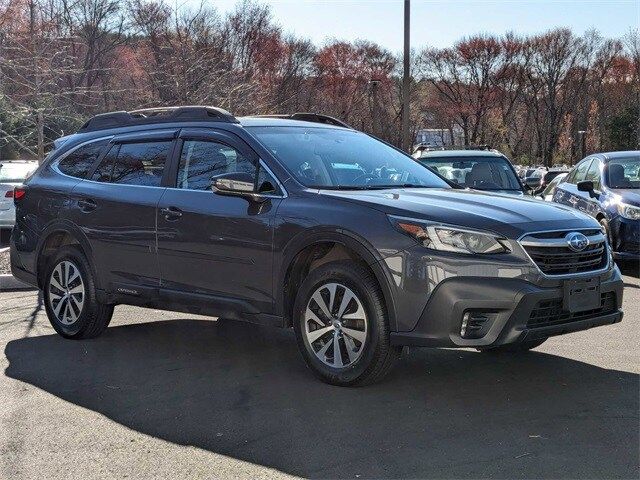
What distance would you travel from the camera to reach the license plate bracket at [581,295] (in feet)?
16.8

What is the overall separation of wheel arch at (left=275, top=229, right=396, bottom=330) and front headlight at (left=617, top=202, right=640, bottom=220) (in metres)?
6.36

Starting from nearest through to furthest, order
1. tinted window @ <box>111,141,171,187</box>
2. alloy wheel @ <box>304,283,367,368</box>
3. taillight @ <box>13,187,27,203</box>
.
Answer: alloy wheel @ <box>304,283,367,368</box>, tinted window @ <box>111,141,171,187</box>, taillight @ <box>13,187,27,203</box>

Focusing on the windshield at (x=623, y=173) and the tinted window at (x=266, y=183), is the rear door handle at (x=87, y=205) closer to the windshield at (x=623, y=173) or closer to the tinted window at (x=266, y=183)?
the tinted window at (x=266, y=183)

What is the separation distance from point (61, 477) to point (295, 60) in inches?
1802

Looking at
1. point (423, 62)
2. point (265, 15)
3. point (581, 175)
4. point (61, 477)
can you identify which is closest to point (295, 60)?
point (265, 15)

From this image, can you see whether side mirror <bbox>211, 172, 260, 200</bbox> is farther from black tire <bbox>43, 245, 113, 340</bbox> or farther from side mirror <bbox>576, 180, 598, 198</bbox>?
side mirror <bbox>576, 180, 598, 198</bbox>

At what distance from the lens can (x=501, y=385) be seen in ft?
17.9

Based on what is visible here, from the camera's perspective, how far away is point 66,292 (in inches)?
284

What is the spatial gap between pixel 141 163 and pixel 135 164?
0.27ft

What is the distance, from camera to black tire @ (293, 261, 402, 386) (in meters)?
5.19

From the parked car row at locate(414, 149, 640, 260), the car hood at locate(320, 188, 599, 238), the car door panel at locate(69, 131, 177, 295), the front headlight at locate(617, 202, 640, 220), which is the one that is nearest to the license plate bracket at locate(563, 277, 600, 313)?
the car hood at locate(320, 188, 599, 238)

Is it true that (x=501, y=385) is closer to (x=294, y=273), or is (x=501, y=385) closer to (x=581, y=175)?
(x=294, y=273)

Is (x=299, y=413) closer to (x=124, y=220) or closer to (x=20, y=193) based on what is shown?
(x=124, y=220)

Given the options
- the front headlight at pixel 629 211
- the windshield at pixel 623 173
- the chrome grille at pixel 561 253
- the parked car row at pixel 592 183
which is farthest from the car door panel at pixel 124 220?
the windshield at pixel 623 173
